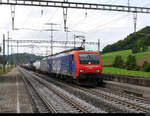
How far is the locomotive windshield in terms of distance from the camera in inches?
794

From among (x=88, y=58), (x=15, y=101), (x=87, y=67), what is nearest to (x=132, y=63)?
(x=88, y=58)

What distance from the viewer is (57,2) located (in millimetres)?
19859

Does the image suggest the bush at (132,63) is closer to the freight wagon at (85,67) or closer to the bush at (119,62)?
the bush at (119,62)

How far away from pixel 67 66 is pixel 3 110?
513 inches

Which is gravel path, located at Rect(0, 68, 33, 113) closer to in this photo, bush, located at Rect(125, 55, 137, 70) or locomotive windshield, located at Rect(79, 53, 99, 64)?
locomotive windshield, located at Rect(79, 53, 99, 64)

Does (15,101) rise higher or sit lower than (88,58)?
lower

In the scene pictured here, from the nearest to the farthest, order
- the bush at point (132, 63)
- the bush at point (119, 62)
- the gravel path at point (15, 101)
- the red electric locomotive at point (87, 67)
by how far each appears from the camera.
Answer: the gravel path at point (15, 101) < the red electric locomotive at point (87, 67) < the bush at point (132, 63) < the bush at point (119, 62)

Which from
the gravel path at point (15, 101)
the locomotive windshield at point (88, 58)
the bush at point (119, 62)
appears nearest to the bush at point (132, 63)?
the bush at point (119, 62)

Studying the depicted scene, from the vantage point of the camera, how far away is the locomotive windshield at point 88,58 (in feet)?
66.2

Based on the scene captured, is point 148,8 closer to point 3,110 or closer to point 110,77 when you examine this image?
point 110,77

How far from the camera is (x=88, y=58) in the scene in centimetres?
2045

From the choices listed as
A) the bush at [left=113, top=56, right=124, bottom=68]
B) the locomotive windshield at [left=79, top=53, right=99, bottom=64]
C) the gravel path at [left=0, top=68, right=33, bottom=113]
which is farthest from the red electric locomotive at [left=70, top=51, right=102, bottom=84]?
the bush at [left=113, top=56, right=124, bottom=68]

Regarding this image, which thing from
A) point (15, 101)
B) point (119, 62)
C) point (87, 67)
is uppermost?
point (119, 62)

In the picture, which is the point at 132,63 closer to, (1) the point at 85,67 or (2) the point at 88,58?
(2) the point at 88,58
